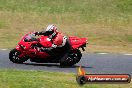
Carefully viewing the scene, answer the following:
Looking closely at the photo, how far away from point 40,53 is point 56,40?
0.76 metres

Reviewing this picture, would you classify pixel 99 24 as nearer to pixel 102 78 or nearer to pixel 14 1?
pixel 14 1

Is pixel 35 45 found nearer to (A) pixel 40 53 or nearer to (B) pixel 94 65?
(A) pixel 40 53

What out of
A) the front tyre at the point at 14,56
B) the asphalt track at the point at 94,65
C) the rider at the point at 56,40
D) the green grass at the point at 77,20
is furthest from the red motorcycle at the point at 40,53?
the green grass at the point at 77,20

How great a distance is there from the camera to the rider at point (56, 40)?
1802 cm

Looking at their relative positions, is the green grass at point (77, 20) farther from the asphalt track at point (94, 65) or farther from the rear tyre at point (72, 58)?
the rear tyre at point (72, 58)

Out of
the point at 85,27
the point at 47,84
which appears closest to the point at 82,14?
the point at 85,27

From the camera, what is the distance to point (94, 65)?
18.5m

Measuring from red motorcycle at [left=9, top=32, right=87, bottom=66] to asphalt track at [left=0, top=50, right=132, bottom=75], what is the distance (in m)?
0.22

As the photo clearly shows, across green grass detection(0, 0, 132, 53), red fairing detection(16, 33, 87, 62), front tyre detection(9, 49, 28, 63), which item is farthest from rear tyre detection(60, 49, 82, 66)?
green grass detection(0, 0, 132, 53)

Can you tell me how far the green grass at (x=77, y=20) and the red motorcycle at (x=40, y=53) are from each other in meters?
4.87

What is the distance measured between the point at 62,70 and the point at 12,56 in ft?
6.50

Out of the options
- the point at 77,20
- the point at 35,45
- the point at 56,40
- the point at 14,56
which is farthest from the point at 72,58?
the point at 77,20

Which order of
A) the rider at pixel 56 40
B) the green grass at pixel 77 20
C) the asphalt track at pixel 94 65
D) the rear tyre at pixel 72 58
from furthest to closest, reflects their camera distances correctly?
the green grass at pixel 77 20, the rear tyre at pixel 72 58, the rider at pixel 56 40, the asphalt track at pixel 94 65

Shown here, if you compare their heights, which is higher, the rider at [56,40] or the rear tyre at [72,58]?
the rider at [56,40]
